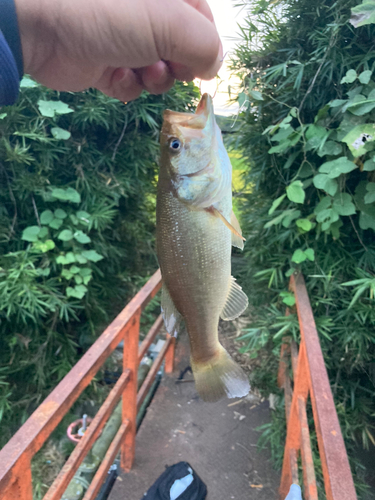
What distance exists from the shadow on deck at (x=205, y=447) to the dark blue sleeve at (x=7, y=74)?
2.09 metres

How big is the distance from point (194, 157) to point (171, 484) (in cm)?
176

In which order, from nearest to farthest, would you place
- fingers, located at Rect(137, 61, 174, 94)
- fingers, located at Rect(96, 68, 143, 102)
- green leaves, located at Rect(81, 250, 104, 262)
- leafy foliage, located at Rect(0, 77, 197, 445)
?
fingers, located at Rect(137, 61, 174, 94) < fingers, located at Rect(96, 68, 143, 102) < leafy foliage, located at Rect(0, 77, 197, 445) < green leaves, located at Rect(81, 250, 104, 262)

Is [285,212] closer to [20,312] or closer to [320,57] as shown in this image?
[320,57]

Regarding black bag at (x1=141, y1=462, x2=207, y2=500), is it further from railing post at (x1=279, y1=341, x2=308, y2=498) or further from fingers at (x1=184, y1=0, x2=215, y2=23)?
fingers at (x1=184, y1=0, x2=215, y2=23)

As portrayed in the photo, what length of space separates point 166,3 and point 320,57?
54.4 inches

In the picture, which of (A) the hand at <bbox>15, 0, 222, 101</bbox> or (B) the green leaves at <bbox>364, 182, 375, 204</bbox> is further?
(B) the green leaves at <bbox>364, 182, 375, 204</bbox>

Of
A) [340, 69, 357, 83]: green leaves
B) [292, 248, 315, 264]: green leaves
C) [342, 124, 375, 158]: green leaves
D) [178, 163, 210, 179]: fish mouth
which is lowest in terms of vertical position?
[292, 248, 315, 264]: green leaves

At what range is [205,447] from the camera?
2.20 meters

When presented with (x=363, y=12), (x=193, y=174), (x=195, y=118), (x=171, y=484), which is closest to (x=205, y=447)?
(x=171, y=484)

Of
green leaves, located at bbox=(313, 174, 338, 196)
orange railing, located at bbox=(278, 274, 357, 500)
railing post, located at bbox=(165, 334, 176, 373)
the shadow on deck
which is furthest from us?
railing post, located at bbox=(165, 334, 176, 373)

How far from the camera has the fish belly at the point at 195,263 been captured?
0.83 meters

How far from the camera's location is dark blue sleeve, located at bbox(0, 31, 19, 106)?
0.70m

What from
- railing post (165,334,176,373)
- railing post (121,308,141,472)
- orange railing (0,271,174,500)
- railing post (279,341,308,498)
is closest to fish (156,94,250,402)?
orange railing (0,271,174,500)

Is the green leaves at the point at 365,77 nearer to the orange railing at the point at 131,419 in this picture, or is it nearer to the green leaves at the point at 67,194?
the orange railing at the point at 131,419
